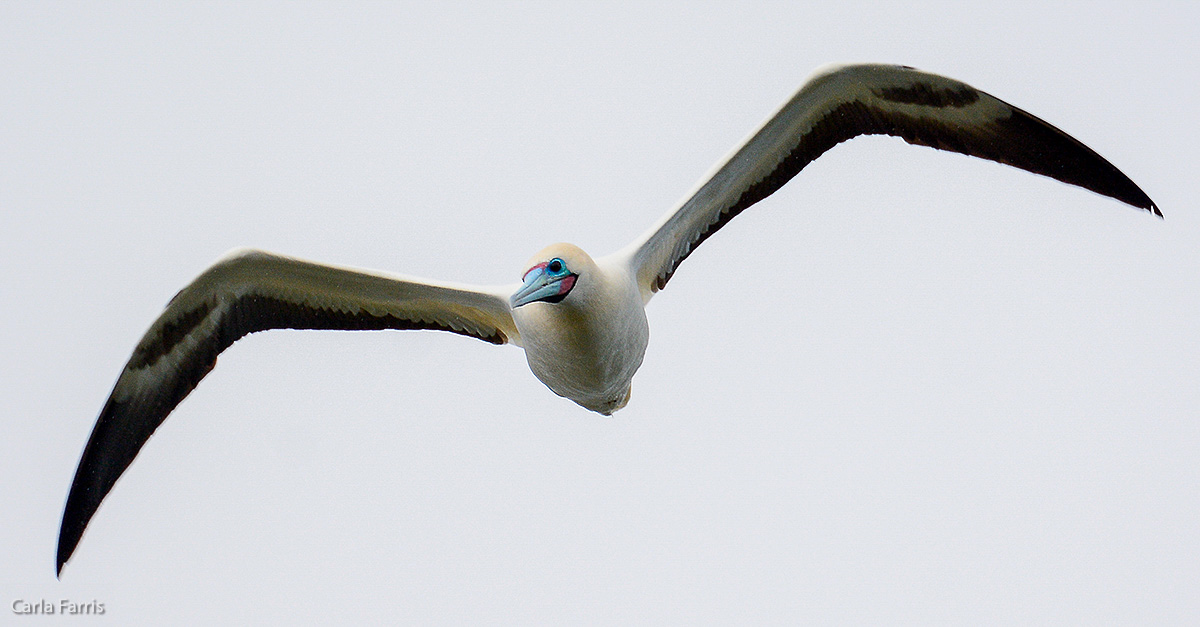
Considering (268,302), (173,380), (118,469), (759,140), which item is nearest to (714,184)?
(759,140)

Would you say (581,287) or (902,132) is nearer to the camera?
(581,287)

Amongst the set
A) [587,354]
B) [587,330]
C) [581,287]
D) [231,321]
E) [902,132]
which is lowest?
[587,354]

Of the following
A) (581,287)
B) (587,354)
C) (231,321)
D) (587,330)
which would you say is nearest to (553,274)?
→ (581,287)

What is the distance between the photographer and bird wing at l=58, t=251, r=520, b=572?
9492 millimetres

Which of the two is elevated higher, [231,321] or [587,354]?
[231,321]

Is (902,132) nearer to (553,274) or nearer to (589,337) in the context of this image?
(589,337)

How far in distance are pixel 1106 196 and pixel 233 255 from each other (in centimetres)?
564

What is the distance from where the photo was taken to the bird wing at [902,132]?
912cm

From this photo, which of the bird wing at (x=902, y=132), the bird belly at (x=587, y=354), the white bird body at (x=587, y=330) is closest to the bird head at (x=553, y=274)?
the white bird body at (x=587, y=330)

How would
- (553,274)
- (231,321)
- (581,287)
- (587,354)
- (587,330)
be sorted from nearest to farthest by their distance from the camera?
(553,274) < (581,287) < (587,330) < (587,354) < (231,321)

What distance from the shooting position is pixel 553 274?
8.36 m

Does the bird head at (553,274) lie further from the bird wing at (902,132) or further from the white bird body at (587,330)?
the bird wing at (902,132)

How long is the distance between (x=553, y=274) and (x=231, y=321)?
2.64m

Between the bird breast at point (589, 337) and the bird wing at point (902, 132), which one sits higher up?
the bird wing at point (902, 132)
